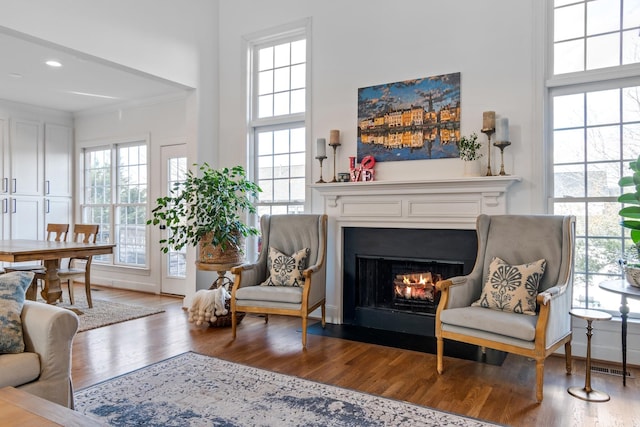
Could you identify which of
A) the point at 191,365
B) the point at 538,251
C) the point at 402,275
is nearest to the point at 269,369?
the point at 191,365

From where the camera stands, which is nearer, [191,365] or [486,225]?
[191,365]

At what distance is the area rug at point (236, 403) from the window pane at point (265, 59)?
134 inches

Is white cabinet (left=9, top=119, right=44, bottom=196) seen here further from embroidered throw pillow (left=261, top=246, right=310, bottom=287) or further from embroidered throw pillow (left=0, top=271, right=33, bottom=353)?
embroidered throw pillow (left=0, top=271, right=33, bottom=353)

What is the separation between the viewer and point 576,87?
3.40 metres

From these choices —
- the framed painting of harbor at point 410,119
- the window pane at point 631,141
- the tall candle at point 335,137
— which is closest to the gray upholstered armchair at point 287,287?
the tall candle at point 335,137

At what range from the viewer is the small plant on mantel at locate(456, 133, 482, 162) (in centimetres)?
360

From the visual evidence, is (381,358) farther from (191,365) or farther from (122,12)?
(122,12)

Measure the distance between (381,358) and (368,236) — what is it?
1.26 metres

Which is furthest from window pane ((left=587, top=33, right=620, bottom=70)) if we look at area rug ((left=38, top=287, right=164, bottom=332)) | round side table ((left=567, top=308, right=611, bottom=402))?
→ area rug ((left=38, top=287, right=164, bottom=332))

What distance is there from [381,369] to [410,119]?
2.20 metres

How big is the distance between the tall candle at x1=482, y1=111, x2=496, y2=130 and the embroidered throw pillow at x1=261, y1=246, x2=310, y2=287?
1.90 metres

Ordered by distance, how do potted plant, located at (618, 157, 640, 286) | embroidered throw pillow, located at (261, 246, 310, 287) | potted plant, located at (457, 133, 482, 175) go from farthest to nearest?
embroidered throw pillow, located at (261, 246, 310, 287) < potted plant, located at (457, 133, 482, 175) < potted plant, located at (618, 157, 640, 286)

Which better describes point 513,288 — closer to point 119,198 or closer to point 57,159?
point 119,198

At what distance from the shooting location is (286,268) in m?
3.93
